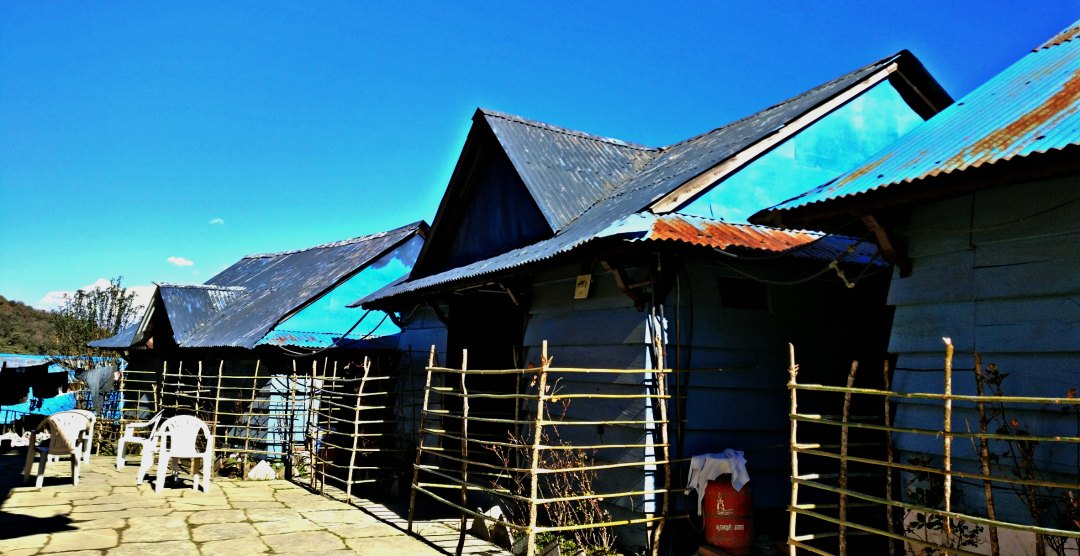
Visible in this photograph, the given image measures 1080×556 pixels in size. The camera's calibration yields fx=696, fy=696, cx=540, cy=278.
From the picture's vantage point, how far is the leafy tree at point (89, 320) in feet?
92.4

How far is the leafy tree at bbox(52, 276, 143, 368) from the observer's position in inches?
1109

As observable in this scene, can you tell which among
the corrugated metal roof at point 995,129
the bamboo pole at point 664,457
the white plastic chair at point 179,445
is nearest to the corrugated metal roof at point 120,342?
the white plastic chair at point 179,445

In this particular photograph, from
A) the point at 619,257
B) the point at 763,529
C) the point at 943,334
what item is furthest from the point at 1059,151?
the point at 763,529

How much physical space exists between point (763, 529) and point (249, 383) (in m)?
12.0

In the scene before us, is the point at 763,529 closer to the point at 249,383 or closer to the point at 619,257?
the point at 619,257

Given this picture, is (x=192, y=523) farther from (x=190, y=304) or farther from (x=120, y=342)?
(x=120, y=342)

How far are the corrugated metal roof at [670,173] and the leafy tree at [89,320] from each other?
23.4 meters

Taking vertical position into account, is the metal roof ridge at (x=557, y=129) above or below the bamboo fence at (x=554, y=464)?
above

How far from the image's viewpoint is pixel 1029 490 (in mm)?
3996

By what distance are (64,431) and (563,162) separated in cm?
887

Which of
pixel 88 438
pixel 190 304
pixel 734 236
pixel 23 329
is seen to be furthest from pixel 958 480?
pixel 23 329

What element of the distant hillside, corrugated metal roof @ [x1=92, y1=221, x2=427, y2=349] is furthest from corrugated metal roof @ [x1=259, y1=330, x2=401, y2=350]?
the distant hillside

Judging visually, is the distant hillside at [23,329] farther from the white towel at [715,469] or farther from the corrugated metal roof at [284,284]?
the white towel at [715,469]

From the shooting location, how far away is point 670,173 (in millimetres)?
9094
